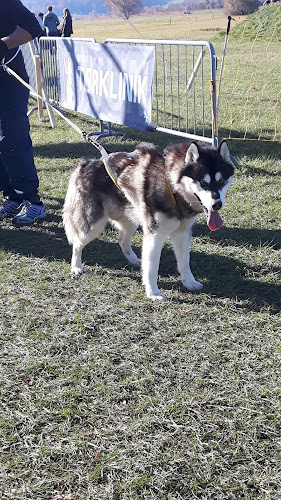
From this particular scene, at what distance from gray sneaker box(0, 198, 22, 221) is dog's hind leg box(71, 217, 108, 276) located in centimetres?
165

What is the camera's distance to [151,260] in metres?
3.79

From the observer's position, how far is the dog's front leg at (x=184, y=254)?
389 cm

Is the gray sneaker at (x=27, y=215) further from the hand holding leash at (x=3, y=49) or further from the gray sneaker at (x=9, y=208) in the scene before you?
the hand holding leash at (x=3, y=49)

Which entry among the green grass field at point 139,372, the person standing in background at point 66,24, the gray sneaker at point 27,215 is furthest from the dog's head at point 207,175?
the person standing in background at point 66,24

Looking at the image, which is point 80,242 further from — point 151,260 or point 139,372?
point 139,372

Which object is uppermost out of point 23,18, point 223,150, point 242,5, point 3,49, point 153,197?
point 23,18

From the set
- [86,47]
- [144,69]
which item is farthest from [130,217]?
[86,47]

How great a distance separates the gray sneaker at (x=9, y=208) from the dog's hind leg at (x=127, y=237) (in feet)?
5.68

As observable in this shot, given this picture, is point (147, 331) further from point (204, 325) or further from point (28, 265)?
point (28, 265)

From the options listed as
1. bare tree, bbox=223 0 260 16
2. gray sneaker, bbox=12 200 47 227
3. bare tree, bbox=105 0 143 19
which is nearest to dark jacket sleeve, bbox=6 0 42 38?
gray sneaker, bbox=12 200 47 227

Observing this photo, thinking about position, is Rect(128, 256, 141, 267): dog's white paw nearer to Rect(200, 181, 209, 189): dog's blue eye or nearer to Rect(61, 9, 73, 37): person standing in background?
Rect(200, 181, 209, 189): dog's blue eye

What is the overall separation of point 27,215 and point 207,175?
273 centimetres

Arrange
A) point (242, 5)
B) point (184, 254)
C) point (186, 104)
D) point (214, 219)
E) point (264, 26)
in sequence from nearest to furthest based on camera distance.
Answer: point (214, 219)
point (184, 254)
point (186, 104)
point (264, 26)
point (242, 5)

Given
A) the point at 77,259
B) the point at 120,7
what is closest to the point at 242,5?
the point at 120,7
